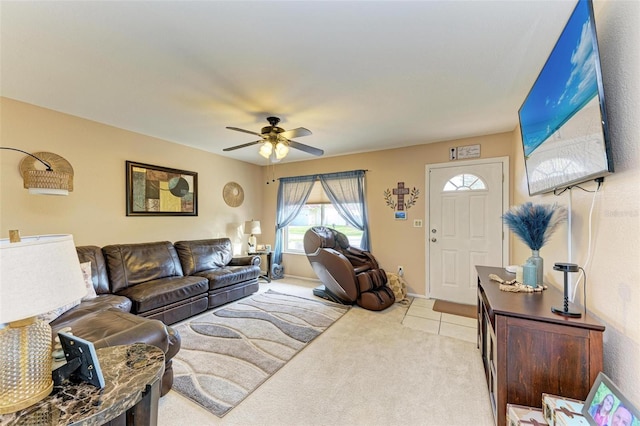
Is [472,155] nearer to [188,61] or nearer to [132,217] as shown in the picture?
[188,61]

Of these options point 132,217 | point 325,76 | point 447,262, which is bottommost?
point 447,262

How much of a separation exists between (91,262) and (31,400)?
2.72 metres

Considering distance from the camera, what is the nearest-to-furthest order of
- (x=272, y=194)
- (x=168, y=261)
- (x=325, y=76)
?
(x=325, y=76) < (x=168, y=261) < (x=272, y=194)

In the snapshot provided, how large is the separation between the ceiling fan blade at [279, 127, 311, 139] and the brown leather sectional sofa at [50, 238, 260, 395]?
2.00m

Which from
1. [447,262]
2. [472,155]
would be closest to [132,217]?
[447,262]

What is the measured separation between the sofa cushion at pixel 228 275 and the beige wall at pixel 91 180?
990mm

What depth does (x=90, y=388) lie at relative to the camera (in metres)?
0.86

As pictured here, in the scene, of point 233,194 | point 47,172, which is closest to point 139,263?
point 47,172

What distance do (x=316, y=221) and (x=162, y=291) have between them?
9.93ft

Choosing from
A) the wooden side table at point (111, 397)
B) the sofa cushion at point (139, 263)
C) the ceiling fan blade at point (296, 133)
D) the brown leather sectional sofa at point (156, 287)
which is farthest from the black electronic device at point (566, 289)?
the sofa cushion at point (139, 263)

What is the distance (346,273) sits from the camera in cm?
366

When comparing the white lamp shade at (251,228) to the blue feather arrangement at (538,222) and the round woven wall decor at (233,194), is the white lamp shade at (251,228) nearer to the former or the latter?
the round woven wall decor at (233,194)

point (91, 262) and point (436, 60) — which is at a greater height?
point (436, 60)

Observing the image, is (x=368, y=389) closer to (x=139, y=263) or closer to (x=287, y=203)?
(x=139, y=263)
